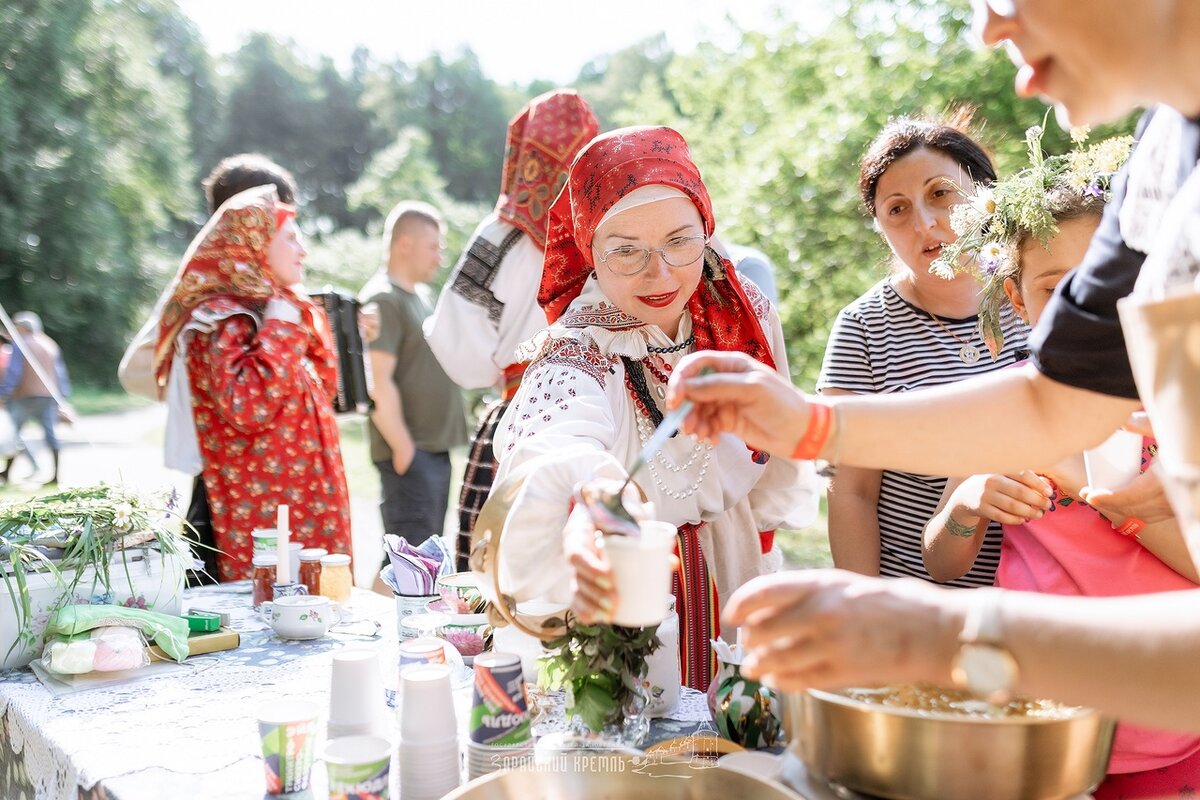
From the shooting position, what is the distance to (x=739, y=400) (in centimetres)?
138

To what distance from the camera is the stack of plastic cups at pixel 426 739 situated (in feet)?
4.59

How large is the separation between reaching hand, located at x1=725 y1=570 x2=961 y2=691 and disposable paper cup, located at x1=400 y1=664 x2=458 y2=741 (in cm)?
60

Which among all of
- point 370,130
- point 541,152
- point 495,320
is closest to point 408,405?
point 495,320

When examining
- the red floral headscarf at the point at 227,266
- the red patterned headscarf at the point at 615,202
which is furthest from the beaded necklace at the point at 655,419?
the red floral headscarf at the point at 227,266

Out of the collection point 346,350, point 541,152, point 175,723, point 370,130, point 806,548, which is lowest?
point 806,548

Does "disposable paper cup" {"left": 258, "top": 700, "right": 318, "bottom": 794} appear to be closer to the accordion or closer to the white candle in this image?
the white candle

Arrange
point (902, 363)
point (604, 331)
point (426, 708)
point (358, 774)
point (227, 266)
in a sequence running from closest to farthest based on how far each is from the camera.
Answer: point (358, 774), point (426, 708), point (604, 331), point (902, 363), point (227, 266)

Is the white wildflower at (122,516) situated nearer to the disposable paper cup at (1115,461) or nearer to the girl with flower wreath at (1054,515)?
the girl with flower wreath at (1054,515)

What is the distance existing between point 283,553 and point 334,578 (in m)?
0.15

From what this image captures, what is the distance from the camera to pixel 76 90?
68.4 feet

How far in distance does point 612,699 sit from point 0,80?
2260cm

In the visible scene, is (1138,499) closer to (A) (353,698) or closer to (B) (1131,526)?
(B) (1131,526)

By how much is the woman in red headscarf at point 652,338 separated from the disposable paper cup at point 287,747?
2.08 ft

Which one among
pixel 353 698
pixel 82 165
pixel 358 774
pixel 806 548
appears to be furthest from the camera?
pixel 82 165
